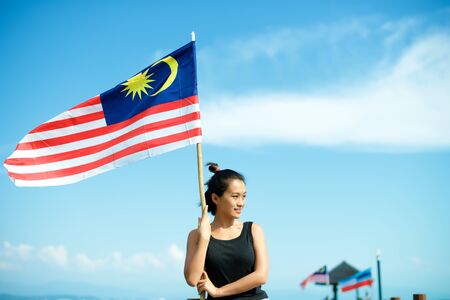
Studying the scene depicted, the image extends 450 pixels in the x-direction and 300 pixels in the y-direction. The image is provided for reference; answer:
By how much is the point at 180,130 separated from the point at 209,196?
1.27 meters

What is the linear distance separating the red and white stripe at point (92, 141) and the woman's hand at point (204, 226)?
132cm

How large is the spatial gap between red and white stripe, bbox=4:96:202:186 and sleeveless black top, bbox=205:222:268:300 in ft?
5.37

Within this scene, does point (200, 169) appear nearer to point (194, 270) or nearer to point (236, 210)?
point (236, 210)

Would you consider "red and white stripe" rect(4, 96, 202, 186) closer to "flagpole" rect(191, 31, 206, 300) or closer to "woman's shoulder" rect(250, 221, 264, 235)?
"flagpole" rect(191, 31, 206, 300)

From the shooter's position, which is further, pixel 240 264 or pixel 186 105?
pixel 186 105

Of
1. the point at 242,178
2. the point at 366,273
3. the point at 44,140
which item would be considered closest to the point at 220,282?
the point at 242,178

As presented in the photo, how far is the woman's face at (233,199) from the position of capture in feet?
16.4

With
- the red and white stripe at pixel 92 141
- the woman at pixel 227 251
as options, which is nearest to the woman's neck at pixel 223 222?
the woman at pixel 227 251

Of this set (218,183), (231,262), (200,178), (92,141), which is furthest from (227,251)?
(92,141)

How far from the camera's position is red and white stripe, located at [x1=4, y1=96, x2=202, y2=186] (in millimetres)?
6266

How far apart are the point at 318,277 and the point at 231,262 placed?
27533 millimetres

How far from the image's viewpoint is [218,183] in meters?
5.16

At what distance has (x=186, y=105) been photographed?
20.8 ft

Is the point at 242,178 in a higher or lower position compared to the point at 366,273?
higher
